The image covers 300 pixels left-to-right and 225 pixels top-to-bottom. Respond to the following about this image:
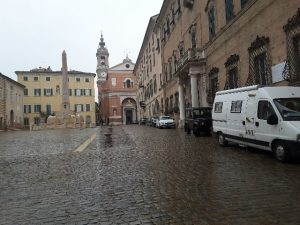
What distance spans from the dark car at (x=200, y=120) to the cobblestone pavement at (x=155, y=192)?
10438 mm

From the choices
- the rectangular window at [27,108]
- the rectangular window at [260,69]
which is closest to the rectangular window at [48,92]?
the rectangular window at [27,108]

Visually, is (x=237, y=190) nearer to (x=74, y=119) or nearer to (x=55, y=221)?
(x=55, y=221)

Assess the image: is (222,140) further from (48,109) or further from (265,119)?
(48,109)

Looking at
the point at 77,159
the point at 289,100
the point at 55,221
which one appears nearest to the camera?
the point at 55,221

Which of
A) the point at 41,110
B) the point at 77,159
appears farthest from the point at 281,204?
the point at 41,110

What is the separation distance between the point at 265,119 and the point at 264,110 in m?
0.33

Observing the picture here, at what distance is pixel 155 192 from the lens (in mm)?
→ 7148

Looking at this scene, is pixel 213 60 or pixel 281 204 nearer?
pixel 281 204

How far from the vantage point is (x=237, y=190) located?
Result: 6.96 metres

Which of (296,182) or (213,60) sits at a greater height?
(213,60)

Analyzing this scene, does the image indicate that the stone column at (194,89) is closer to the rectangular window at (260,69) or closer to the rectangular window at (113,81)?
the rectangular window at (260,69)

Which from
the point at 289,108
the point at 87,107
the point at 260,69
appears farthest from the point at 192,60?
the point at 87,107

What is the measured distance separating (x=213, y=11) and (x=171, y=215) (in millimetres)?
22784

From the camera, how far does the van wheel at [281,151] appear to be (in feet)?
33.4
